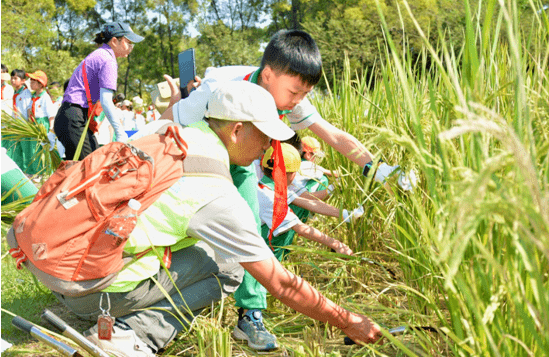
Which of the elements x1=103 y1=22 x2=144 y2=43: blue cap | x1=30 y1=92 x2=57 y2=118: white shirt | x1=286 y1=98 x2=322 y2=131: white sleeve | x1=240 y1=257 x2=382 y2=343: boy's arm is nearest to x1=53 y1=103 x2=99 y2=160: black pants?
x1=103 y1=22 x2=144 y2=43: blue cap

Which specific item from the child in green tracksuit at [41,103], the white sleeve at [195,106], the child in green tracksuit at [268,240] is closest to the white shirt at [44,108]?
the child in green tracksuit at [41,103]

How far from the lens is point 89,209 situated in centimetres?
146

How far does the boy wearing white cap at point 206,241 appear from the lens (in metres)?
1.52

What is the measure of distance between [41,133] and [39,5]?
1852 centimetres

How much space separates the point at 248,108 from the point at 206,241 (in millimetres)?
447

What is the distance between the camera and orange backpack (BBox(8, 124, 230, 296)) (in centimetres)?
146

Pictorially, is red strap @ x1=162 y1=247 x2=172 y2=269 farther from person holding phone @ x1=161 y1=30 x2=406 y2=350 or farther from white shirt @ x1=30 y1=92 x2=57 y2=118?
white shirt @ x1=30 y1=92 x2=57 y2=118

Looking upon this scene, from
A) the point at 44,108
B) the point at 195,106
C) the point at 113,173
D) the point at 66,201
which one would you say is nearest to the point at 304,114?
the point at 195,106

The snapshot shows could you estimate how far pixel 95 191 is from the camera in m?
1.45

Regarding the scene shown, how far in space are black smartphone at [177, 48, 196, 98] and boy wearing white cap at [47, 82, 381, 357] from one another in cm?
115

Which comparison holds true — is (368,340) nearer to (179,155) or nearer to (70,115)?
(179,155)

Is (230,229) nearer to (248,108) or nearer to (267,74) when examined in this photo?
(248,108)

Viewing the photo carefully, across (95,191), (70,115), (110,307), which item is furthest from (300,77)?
(70,115)

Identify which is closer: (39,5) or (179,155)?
(179,155)
